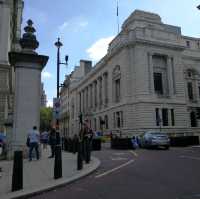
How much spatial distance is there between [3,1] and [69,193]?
26.6 meters

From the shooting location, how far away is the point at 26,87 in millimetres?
14781

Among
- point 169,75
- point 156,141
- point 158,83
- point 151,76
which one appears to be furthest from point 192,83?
point 156,141

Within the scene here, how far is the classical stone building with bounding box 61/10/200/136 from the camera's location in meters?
40.5

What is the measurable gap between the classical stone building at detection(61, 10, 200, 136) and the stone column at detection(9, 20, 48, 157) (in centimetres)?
2422

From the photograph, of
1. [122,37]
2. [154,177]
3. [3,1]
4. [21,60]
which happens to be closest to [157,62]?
[122,37]

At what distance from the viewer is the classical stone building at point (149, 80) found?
40.5 m

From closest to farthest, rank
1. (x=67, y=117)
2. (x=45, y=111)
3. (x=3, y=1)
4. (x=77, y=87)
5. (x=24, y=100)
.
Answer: (x=24, y=100), (x=3, y=1), (x=77, y=87), (x=67, y=117), (x=45, y=111)

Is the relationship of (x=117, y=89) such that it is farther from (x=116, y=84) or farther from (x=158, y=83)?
(x=158, y=83)

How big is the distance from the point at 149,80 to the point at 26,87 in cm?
3007

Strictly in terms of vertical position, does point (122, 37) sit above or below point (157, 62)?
above

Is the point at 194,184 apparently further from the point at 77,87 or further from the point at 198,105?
the point at 77,87

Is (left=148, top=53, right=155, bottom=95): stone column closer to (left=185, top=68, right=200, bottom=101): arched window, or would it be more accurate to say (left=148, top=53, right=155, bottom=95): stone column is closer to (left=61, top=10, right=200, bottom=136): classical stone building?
(left=61, top=10, right=200, bottom=136): classical stone building

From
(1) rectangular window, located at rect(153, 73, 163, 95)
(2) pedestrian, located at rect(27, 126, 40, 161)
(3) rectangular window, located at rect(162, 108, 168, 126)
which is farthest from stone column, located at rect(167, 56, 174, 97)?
(2) pedestrian, located at rect(27, 126, 40, 161)

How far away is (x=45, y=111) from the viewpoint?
108 metres
